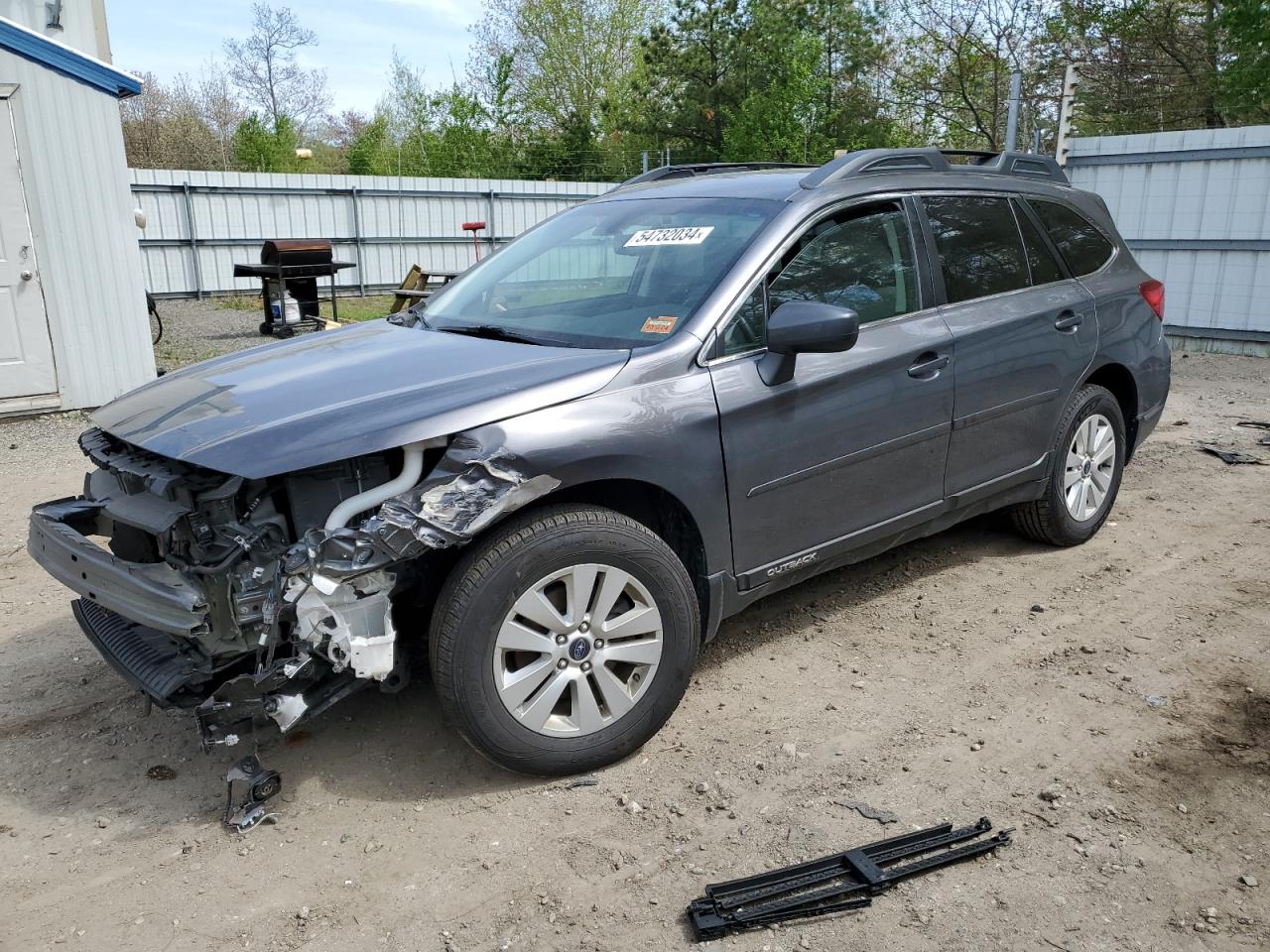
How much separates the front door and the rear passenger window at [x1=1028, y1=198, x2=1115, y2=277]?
117 cm

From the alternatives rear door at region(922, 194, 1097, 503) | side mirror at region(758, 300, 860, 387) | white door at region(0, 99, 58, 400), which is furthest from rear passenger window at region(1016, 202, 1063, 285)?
white door at region(0, 99, 58, 400)

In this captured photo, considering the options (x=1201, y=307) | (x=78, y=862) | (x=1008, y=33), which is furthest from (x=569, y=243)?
(x=1008, y=33)

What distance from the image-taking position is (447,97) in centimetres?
3544

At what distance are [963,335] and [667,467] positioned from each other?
1651 mm

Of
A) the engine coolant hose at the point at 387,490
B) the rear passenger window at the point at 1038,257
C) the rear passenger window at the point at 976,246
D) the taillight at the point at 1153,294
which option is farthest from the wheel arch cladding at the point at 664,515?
the taillight at the point at 1153,294

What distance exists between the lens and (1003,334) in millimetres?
4305

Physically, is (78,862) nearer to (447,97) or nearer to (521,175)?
(521,175)

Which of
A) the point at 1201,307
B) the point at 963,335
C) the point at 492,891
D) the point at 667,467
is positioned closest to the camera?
the point at 492,891

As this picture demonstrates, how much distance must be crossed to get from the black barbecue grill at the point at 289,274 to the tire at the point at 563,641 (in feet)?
38.6

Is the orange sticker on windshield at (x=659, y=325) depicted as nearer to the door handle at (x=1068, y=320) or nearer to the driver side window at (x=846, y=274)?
the driver side window at (x=846, y=274)

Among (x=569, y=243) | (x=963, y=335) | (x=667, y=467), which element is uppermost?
(x=569, y=243)

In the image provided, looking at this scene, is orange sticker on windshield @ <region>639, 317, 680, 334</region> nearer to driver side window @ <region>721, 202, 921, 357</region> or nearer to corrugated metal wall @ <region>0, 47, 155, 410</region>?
driver side window @ <region>721, 202, 921, 357</region>

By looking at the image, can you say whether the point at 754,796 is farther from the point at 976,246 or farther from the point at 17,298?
the point at 17,298

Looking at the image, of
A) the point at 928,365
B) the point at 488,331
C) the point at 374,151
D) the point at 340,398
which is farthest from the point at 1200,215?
the point at 374,151
